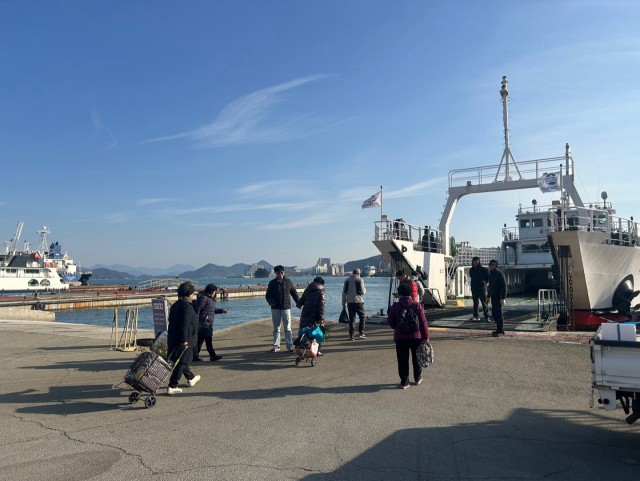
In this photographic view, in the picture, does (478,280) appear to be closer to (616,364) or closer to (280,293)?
(280,293)

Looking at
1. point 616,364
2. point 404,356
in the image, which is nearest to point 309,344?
point 404,356

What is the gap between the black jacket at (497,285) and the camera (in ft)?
34.8

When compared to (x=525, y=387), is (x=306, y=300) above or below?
above

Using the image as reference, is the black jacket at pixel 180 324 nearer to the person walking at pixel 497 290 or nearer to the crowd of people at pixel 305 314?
the crowd of people at pixel 305 314

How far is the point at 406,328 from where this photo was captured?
661 cm

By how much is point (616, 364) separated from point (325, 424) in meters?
3.12

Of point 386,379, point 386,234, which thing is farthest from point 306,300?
point 386,234

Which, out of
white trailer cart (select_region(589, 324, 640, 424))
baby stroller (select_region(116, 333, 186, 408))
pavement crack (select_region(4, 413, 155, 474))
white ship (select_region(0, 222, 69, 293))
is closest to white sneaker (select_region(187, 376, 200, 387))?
baby stroller (select_region(116, 333, 186, 408))

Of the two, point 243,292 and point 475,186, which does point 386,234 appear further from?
point 243,292

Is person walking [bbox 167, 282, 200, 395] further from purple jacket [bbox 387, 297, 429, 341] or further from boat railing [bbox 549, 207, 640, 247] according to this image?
boat railing [bbox 549, 207, 640, 247]

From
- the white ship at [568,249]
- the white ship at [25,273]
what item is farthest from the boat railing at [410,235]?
the white ship at [25,273]

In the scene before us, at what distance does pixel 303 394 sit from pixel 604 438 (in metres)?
3.74

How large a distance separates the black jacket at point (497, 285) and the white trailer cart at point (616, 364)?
6.37m

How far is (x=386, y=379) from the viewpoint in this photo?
7266mm
